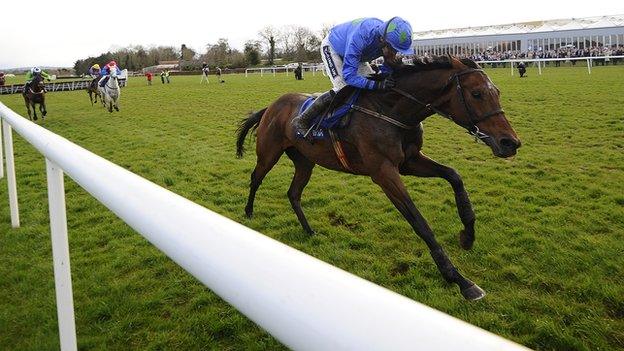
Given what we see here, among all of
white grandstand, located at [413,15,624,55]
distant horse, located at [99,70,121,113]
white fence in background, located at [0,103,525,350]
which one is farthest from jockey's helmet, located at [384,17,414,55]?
white grandstand, located at [413,15,624,55]

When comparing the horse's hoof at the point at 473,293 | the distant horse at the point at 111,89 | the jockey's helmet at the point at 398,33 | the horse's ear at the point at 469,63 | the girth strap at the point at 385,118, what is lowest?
the horse's hoof at the point at 473,293

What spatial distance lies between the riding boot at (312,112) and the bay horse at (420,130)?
0.75 feet

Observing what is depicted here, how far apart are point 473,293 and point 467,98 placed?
1.30 metres

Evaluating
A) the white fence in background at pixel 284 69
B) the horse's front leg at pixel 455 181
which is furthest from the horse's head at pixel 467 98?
the white fence in background at pixel 284 69

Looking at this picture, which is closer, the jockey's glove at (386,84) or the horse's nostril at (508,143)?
the horse's nostril at (508,143)

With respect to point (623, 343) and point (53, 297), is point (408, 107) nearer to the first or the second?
point (623, 343)

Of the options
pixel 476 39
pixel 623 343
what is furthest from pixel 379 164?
pixel 476 39

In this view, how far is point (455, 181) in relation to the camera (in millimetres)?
3539

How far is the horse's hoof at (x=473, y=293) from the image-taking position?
10.1ft

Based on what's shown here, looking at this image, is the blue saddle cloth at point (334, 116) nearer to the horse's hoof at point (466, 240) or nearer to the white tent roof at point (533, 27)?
the horse's hoof at point (466, 240)

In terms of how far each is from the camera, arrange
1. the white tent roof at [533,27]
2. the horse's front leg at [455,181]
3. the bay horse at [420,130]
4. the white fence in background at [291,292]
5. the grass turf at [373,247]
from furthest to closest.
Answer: the white tent roof at [533,27] → the horse's front leg at [455,181] → the bay horse at [420,130] → the grass turf at [373,247] → the white fence in background at [291,292]

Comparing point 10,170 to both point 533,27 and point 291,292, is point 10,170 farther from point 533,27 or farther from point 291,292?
point 533,27

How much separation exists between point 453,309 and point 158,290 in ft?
6.68

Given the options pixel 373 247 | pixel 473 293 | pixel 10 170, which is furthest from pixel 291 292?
pixel 10 170
